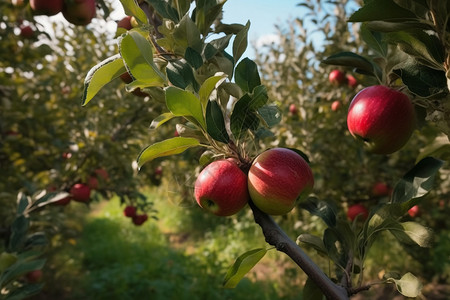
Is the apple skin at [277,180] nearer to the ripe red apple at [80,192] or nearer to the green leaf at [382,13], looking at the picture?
the green leaf at [382,13]

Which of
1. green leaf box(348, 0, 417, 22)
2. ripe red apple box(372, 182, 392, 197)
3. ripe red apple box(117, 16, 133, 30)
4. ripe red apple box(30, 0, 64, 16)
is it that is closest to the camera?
green leaf box(348, 0, 417, 22)

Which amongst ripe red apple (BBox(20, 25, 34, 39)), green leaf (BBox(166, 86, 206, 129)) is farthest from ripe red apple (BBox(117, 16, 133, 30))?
ripe red apple (BBox(20, 25, 34, 39))

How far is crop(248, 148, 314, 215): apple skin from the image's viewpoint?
70 centimetres

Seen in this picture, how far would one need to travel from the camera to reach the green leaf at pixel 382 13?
0.58 meters

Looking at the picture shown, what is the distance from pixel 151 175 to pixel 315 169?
288 centimetres

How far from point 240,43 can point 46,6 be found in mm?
1016

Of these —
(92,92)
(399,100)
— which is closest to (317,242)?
(399,100)

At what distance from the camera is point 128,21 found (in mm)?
1130

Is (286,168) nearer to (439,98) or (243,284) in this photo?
(439,98)

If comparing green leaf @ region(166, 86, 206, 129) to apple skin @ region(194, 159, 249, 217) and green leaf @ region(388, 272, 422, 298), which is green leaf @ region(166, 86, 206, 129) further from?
green leaf @ region(388, 272, 422, 298)

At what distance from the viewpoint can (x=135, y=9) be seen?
764 mm

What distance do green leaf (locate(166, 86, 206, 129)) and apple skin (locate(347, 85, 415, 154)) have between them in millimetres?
345

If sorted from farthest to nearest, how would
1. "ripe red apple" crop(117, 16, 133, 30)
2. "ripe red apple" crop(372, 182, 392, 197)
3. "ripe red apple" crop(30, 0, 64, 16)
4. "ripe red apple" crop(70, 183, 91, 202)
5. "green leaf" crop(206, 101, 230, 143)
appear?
"ripe red apple" crop(372, 182, 392, 197), "ripe red apple" crop(70, 183, 91, 202), "ripe red apple" crop(30, 0, 64, 16), "ripe red apple" crop(117, 16, 133, 30), "green leaf" crop(206, 101, 230, 143)

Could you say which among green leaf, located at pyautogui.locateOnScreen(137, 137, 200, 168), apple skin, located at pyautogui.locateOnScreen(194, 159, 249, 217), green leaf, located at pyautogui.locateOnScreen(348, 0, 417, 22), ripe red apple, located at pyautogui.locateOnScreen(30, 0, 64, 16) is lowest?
apple skin, located at pyautogui.locateOnScreen(194, 159, 249, 217)
